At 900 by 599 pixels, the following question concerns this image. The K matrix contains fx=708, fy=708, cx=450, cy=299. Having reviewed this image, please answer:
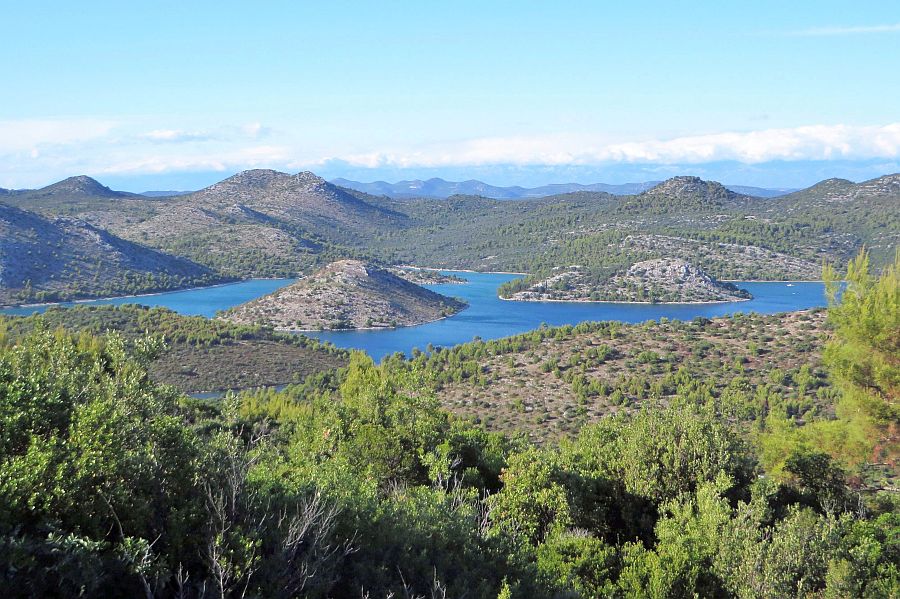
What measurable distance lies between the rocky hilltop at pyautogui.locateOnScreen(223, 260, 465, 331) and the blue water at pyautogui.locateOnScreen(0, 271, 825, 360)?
2.44 meters

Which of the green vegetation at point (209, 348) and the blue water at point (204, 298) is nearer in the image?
the green vegetation at point (209, 348)

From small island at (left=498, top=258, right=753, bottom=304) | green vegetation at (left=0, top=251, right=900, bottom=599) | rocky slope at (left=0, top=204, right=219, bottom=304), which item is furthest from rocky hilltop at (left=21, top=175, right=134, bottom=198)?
green vegetation at (left=0, top=251, right=900, bottom=599)

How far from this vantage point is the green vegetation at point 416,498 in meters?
6.49

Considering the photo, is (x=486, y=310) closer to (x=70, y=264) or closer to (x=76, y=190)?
(x=70, y=264)

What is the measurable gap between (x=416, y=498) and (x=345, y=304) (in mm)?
88667

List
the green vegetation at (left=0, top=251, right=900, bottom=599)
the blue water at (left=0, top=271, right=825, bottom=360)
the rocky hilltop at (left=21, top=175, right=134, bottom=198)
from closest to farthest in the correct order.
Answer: the green vegetation at (left=0, top=251, right=900, bottom=599), the blue water at (left=0, top=271, right=825, bottom=360), the rocky hilltop at (left=21, top=175, right=134, bottom=198)

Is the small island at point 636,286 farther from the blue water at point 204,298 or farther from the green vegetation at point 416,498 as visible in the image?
the green vegetation at point 416,498

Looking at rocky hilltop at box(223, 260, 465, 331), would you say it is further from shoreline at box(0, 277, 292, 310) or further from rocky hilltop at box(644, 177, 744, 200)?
rocky hilltop at box(644, 177, 744, 200)

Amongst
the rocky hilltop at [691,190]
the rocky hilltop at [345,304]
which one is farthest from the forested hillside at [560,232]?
the rocky hilltop at [345,304]

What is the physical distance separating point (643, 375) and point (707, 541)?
31.1 meters

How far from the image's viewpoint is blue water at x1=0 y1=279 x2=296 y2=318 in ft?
339

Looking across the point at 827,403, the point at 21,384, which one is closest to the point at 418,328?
the point at 827,403

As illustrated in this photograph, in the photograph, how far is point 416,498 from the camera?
11.1 m

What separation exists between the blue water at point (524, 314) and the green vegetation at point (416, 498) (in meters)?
63.7
